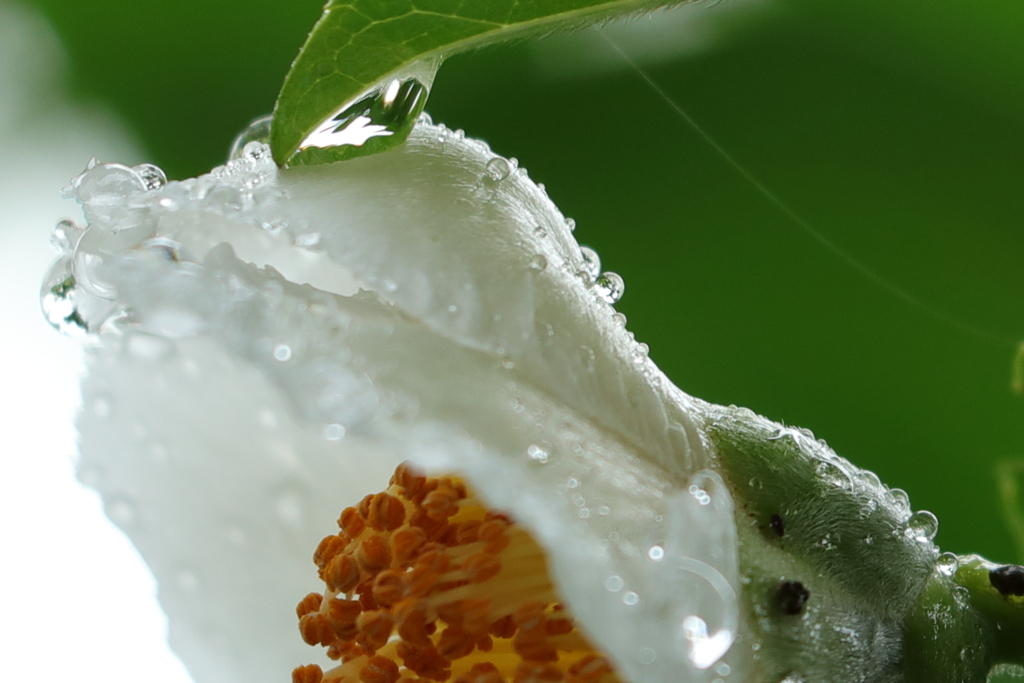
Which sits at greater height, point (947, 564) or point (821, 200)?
point (821, 200)

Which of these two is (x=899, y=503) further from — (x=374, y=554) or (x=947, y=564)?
(x=374, y=554)

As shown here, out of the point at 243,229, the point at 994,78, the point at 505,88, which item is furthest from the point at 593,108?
the point at 243,229

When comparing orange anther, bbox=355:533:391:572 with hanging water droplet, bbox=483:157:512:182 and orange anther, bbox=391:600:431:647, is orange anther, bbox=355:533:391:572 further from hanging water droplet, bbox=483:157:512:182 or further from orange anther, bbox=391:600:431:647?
hanging water droplet, bbox=483:157:512:182

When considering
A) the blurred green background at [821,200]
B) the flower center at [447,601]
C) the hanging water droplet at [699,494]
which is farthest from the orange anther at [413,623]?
the blurred green background at [821,200]

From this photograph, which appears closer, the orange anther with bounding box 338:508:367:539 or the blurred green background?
the orange anther with bounding box 338:508:367:539

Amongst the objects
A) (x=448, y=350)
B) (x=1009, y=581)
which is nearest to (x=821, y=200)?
(x=1009, y=581)

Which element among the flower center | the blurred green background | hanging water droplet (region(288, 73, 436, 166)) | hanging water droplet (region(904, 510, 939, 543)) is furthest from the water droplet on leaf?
the blurred green background
